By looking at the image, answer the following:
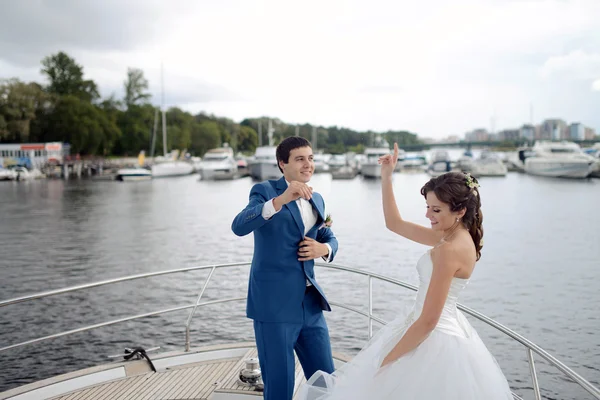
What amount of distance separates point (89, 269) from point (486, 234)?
18.3 meters

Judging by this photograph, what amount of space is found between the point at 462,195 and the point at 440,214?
0.13 meters

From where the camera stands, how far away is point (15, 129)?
7188cm

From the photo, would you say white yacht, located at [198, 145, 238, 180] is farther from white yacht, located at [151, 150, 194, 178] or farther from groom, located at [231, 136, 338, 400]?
groom, located at [231, 136, 338, 400]

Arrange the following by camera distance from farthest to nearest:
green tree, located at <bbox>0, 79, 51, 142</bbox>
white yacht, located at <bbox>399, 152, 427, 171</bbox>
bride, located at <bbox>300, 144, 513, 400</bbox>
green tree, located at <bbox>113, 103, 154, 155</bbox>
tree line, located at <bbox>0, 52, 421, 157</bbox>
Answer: green tree, located at <bbox>113, 103, 154, 155</bbox>
white yacht, located at <bbox>399, 152, 427, 171</bbox>
tree line, located at <bbox>0, 52, 421, 157</bbox>
green tree, located at <bbox>0, 79, 51, 142</bbox>
bride, located at <bbox>300, 144, 513, 400</bbox>

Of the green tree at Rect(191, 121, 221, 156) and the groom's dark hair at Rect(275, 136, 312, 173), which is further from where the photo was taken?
the green tree at Rect(191, 121, 221, 156)

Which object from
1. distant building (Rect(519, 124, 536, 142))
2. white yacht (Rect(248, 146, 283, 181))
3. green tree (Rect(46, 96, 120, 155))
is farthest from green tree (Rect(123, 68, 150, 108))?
distant building (Rect(519, 124, 536, 142))

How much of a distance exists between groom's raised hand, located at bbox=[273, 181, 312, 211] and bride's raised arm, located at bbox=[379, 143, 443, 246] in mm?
450

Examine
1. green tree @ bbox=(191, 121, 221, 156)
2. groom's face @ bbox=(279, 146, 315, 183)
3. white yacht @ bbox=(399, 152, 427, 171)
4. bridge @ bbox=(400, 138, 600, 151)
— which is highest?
green tree @ bbox=(191, 121, 221, 156)

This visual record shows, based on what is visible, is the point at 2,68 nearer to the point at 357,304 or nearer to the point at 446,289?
the point at 357,304

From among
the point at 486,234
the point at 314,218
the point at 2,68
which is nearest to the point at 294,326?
the point at 314,218

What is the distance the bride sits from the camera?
242cm

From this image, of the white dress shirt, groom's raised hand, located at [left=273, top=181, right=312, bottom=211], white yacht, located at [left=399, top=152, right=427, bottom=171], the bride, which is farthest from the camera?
white yacht, located at [left=399, top=152, right=427, bottom=171]

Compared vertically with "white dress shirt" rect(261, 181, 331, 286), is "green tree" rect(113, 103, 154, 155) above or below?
above

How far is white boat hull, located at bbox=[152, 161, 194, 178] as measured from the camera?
67.3m
